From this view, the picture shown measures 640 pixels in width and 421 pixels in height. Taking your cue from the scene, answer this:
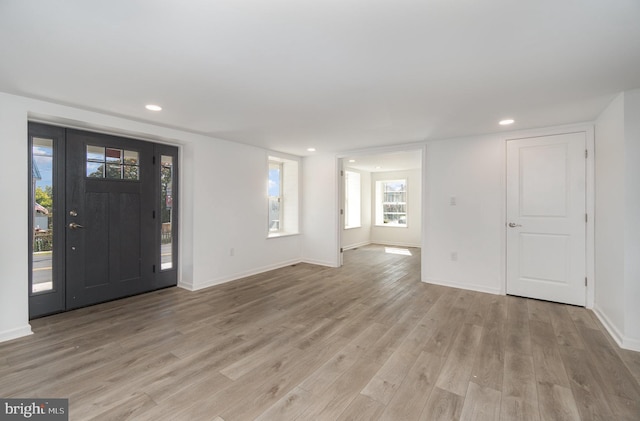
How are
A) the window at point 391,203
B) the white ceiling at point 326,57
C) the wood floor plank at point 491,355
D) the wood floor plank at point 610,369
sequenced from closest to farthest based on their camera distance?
the white ceiling at point 326,57 < the wood floor plank at point 610,369 < the wood floor plank at point 491,355 < the window at point 391,203

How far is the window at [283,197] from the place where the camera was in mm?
5883

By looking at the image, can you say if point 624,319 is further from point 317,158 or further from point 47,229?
point 47,229

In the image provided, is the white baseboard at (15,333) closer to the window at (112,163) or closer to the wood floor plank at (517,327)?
the window at (112,163)

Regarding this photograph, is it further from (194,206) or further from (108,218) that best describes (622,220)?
(108,218)

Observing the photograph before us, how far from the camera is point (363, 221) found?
872 centimetres

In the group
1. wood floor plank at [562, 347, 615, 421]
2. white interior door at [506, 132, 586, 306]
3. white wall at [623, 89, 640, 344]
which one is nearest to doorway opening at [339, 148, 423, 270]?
white interior door at [506, 132, 586, 306]

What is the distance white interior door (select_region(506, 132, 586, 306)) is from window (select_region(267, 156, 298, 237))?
3771 millimetres

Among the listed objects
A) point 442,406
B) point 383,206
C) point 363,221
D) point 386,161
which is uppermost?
point 386,161

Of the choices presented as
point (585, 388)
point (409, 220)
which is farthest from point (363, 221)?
point (585, 388)

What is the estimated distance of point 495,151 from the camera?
3955 millimetres

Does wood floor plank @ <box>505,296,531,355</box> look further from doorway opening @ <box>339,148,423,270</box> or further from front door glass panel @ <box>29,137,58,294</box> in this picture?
front door glass panel @ <box>29,137,58,294</box>

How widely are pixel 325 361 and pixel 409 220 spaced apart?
6.78 meters

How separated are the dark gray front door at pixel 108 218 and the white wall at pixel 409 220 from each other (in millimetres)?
6524

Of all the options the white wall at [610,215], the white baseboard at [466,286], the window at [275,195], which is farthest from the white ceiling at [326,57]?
the window at [275,195]
